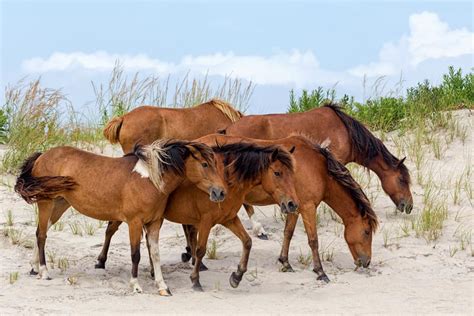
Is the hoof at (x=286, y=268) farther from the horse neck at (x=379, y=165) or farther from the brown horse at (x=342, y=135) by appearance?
the horse neck at (x=379, y=165)

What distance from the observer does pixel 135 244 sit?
7828 millimetres

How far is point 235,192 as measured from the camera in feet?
26.1

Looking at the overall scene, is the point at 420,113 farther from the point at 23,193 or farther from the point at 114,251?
the point at 23,193

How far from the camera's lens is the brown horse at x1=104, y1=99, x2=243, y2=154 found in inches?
417

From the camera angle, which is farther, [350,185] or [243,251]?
[350,185]

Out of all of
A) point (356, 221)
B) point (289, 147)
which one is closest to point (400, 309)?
point (356, 221)

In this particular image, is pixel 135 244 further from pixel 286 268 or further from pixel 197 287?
pixel 286 268

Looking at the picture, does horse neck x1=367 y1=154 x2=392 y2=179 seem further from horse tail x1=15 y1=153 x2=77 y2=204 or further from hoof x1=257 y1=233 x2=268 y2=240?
horse tail x1=15 y1=153 x2=77 y2=204

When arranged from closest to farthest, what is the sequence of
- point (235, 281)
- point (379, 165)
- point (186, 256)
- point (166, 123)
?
1. point (235, 281)
2. point (186, 256)
3. point (379, 165)
4. point (166, 123)

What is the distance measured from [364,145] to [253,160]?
2.87 m

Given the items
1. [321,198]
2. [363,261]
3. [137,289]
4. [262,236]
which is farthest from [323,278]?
[137,289]

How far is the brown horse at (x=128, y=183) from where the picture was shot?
7730mm

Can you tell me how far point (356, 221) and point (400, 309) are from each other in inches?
57.5

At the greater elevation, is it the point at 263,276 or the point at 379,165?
the point at 379,165
